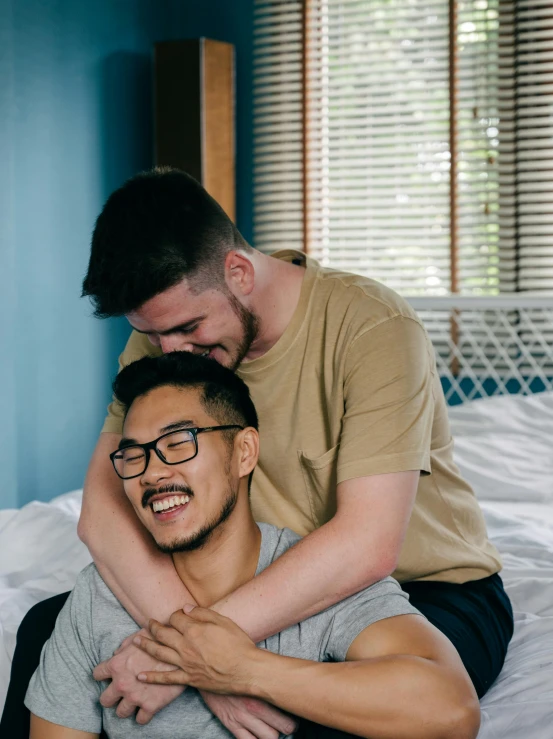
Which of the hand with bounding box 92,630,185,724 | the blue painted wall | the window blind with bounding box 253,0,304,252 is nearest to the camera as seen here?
the hand with bounding box 92,630,185,724

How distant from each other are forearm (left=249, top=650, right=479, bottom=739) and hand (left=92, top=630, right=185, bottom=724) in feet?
0.45

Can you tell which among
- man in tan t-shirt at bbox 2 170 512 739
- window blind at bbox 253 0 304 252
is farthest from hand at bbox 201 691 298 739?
window blind at bbox 253 0 304 252

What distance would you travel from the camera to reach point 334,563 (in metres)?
1.16

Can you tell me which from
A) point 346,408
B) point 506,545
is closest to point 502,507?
point 506,545

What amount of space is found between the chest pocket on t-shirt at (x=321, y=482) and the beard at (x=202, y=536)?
18cm

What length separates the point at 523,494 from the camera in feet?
7.80

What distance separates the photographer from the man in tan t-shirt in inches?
46.3

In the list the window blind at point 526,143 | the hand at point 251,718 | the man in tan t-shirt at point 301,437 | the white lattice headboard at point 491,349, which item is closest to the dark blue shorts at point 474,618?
the man in tan t-shirt at point 301,437

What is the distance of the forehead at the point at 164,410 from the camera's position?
123 cm

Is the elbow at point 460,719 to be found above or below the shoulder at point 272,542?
below

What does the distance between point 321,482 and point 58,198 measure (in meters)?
2.35

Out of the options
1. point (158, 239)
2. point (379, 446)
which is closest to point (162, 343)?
point (158, 239)

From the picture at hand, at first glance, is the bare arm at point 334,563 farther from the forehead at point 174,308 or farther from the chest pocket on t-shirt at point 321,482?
the forehead at point 174,308

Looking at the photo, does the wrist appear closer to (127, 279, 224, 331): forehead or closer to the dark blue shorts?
the dark blue shorts
